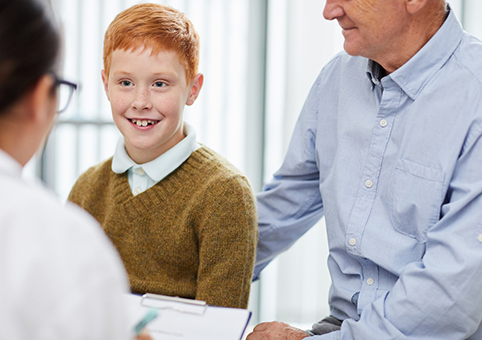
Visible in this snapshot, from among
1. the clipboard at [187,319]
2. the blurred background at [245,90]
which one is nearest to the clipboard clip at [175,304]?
the clipboard at [187,319]

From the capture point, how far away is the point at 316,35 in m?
2.04

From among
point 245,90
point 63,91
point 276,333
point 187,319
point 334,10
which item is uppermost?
point 334,10

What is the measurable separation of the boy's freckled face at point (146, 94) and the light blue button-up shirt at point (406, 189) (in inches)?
13.2

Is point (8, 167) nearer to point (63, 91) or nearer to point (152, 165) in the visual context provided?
point (63, 91)

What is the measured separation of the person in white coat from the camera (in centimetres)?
42

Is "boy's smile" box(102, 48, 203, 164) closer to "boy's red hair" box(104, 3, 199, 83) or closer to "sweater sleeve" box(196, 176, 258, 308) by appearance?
"boy's red hair" box(104, 3, 199, 83)

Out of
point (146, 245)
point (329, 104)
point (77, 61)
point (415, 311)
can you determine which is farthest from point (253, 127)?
point (415, 311)

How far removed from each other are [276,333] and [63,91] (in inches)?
25.8

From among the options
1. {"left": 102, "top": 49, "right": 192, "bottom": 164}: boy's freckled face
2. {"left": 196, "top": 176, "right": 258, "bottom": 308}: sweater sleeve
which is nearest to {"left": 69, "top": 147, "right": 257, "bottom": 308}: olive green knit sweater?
{"left": 196, "top": 176, "right": 258, "bottom": 308}: sweater sleeve

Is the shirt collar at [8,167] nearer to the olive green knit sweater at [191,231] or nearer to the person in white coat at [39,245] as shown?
the person in white coat at [39,245]

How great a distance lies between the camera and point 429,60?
100cm

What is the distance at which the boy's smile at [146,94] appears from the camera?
1.09m

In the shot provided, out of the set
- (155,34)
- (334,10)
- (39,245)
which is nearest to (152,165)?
(155,34)

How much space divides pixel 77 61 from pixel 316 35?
3.15ft
